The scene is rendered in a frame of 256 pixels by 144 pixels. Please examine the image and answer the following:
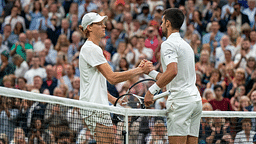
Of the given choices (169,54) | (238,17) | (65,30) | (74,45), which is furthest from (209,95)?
(65,30)

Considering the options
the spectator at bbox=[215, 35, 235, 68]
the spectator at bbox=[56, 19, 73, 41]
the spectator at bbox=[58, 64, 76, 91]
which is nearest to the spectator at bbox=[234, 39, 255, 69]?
the spectator at bbox=[215, 35, 235, 68]

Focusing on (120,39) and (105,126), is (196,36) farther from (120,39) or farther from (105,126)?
(105,126)

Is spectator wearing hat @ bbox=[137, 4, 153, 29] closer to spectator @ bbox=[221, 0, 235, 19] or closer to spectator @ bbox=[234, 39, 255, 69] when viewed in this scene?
spectator @ bbox=[221, 0, 235, 19]

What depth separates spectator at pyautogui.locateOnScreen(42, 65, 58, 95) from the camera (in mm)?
10456

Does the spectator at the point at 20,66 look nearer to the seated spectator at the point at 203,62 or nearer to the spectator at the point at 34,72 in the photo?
the spectator at the point at 34,72

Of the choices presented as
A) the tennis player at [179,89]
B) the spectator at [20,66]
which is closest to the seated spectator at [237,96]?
the tennis player at [179,89]

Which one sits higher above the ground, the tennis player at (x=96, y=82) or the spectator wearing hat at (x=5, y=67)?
the spectator wearing hat at (x=5, y=67)

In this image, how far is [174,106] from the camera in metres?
4.54

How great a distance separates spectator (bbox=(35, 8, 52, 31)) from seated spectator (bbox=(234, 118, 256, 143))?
8.52m

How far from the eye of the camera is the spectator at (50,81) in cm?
1046

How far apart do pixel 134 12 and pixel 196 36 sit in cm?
293

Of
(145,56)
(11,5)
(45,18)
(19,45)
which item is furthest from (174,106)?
(11,5)

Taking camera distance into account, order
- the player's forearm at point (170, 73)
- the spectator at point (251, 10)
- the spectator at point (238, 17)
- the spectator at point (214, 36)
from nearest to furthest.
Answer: the player's forearm at point (170, 73), the spectator at point (214, 36), the spectator at point (238, 17), the spectator at point (251, 10)

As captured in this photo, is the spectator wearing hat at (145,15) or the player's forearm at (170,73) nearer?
the player's forearm at (170,73)
